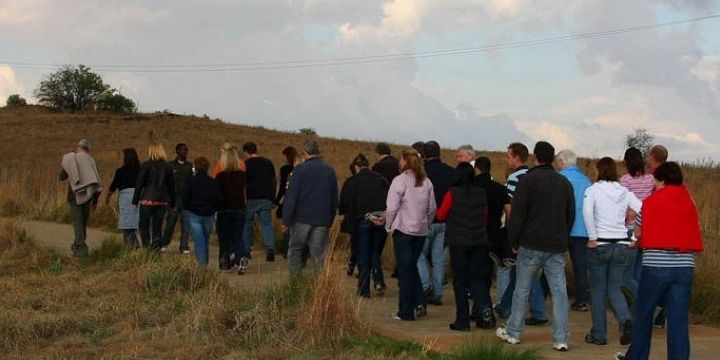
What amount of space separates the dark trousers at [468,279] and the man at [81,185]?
6513 mm

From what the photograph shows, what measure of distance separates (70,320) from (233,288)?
2.00 metres

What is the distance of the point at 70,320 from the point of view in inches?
352

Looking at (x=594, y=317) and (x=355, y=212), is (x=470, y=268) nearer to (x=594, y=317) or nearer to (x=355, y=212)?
(x=594, y=317)

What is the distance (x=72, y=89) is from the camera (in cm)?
8306

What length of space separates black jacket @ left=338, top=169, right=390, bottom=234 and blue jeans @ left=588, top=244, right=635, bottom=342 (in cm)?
307

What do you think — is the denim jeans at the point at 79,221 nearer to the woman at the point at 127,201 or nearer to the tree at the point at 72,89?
the woman at the point at 127,201

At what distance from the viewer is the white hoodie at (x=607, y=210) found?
8.45 meters

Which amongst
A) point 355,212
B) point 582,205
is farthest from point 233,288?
point 582,205

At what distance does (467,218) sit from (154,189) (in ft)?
19.0

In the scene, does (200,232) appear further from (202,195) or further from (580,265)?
(580,265)

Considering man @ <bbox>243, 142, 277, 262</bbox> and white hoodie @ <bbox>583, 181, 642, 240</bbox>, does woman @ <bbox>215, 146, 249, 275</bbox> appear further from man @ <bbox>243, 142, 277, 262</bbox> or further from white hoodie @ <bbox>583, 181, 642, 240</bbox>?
white hoodie @ <bbox>583, 181, 642, 240</bbox>

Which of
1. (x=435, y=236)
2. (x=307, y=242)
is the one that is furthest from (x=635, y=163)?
(x=307, y=242)

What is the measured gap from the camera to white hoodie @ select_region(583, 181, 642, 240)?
845cm

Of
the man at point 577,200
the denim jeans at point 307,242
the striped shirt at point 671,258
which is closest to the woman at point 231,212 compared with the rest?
the denim jeans at point 307,242
